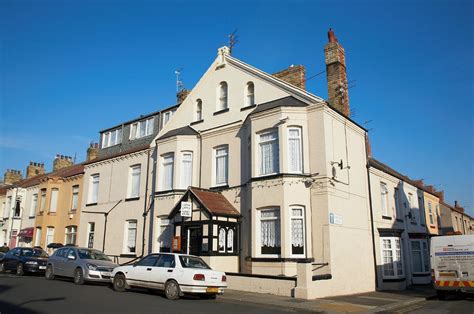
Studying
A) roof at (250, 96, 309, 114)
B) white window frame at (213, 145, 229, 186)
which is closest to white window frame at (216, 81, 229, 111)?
white window frame at (213, 145, 229, 186)

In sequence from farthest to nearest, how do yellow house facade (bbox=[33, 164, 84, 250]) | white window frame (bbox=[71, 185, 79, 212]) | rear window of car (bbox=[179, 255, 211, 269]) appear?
white window frame (bbox=[71, 185, 79, 212]) → yellow house facade (bbox=[33, 164, 84, 250]) → rear window of car (bbox=[179, 255, 211, 269])

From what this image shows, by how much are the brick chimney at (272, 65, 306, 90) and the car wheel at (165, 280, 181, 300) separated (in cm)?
1301

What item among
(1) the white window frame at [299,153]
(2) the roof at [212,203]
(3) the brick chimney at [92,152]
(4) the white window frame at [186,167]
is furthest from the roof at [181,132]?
(3) the brick chimney at [92,152]

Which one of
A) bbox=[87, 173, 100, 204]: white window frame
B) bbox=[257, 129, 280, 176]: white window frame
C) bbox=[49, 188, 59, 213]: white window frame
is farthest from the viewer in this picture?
bbox=[49, 188, 59, 213]: white window frame

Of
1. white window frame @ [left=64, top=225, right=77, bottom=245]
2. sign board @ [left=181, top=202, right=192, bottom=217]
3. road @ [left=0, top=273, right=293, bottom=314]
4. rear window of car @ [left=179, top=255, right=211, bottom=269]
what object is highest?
sign board @ [left=181, top=202, right=192, bottom=217]

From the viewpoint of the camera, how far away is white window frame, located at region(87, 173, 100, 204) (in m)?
28.5

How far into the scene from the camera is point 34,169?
147 ft

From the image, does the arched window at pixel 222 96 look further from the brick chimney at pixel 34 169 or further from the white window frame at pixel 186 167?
the brick chimney at pixel 34 169

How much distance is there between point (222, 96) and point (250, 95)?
2103 millimetres

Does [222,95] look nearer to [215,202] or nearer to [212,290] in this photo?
[215,202]

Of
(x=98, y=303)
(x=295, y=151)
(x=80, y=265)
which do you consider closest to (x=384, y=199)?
(x=295, y=151)

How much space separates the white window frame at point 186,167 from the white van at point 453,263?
12725 millimetres

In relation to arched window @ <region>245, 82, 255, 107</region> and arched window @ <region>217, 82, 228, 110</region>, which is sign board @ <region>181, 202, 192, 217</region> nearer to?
A: arched window @ <region>245, 82, 255, 107</region>

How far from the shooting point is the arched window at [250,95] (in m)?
20.8
